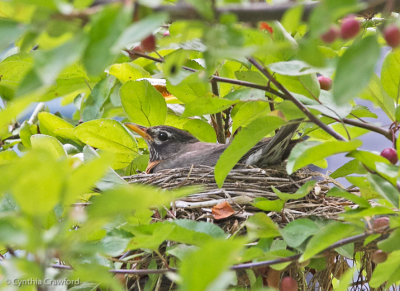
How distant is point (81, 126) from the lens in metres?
2.21

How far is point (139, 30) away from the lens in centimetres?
76

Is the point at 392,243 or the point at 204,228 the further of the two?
the point at 204,228

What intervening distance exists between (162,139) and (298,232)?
1.49 meters

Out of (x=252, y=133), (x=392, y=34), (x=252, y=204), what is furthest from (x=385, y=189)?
(x=252, y=204)

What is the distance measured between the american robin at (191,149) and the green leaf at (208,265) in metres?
1.32

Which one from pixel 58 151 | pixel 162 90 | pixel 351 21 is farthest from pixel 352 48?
pixel 162 90

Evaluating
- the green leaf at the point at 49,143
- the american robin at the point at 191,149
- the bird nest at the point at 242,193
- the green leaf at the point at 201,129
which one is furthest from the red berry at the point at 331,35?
the green leaf at the point at 201,129

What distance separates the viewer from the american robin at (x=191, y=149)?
222 centimetres

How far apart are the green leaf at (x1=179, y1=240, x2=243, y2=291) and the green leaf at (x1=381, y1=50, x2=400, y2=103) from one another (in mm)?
1092

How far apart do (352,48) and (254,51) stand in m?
0.19

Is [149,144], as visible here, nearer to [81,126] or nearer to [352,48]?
[81,126]

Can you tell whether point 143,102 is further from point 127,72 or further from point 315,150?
point 315,150

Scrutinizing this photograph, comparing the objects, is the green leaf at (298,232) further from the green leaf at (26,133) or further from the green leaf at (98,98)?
the green leaf at (26,133)

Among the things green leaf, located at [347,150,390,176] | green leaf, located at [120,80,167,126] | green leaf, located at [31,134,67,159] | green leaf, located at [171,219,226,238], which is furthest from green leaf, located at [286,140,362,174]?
green leaf, located at [120,80,167,126]
